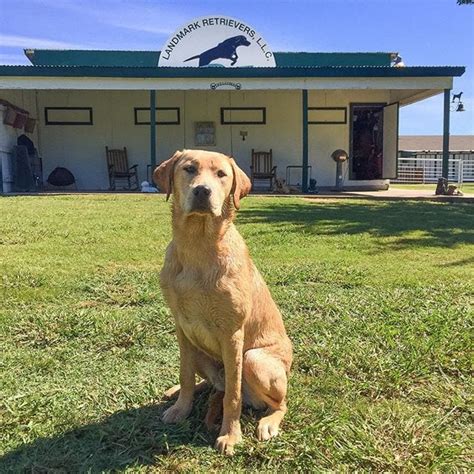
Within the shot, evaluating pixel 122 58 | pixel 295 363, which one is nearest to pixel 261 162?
pixel 122 58

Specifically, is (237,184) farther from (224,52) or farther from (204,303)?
(224,52)

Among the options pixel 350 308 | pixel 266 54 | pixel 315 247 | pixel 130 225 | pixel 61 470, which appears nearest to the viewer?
pixel 61 470

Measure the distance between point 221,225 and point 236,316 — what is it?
413 millimetres

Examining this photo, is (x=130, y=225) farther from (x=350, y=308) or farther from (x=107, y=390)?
(x=107, y=390)

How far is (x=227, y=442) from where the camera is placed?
7.88 feet

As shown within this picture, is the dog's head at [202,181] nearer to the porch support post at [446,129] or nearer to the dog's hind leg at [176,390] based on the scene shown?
the dog's hind leg at [176,390]

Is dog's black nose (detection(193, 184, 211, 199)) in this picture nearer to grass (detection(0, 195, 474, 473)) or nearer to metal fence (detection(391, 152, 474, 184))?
grass (detection(0, 195, 474, 473))

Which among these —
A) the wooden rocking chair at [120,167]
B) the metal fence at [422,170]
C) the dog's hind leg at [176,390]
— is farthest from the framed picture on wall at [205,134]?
the dog's hind leg at [176,390]

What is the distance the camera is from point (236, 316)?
7.65ft

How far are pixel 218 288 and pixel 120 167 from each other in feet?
54.3

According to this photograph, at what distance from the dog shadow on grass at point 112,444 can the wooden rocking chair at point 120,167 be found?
51.2 ft

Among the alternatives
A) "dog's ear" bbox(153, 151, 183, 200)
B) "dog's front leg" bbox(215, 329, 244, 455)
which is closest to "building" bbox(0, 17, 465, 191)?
"dog's ear" bbox(153, 151, 183, 200)

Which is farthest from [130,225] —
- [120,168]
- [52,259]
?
[120,168]

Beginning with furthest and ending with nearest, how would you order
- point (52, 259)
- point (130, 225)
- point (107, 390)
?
point (130, 225) < point (52, 259) < point (107, 390)
